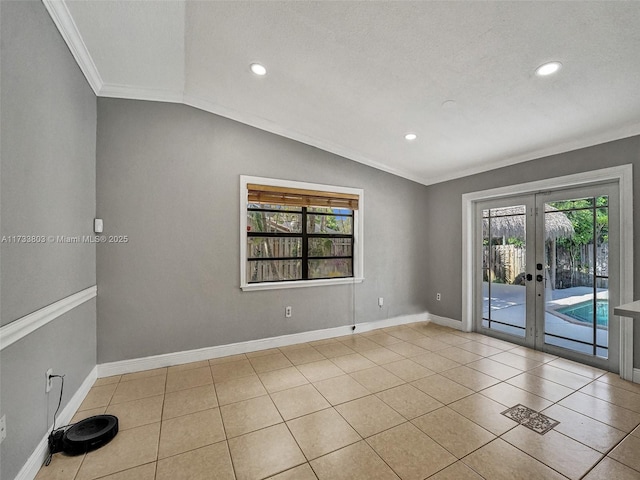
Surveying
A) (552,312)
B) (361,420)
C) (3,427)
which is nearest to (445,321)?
(552,312)

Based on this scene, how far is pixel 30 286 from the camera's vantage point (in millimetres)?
1604

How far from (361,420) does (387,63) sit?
2783 mm

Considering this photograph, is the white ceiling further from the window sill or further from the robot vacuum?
the robot vacuum

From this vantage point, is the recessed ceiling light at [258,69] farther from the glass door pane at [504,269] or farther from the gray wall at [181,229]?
the glass door pane at [504,269]

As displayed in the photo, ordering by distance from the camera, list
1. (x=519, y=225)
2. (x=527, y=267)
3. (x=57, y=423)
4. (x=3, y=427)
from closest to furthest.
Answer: (x=3, y=427) → (x=57, y=423) → (x=527, y=267) → (x=519, y=225)

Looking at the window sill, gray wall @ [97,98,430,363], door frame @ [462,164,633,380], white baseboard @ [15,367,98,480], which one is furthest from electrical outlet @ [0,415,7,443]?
door frame @ [462,164,633,380]

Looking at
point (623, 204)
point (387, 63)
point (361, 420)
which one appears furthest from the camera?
point (623, 204)

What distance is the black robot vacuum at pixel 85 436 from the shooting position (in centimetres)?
176

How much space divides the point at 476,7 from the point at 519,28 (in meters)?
0.35

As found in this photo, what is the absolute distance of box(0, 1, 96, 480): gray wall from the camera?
4.67 feet

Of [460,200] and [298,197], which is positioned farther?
[460,200]

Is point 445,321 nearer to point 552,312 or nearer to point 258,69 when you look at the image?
point 552,312

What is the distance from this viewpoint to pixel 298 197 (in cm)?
369

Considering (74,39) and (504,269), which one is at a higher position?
(74,39)
